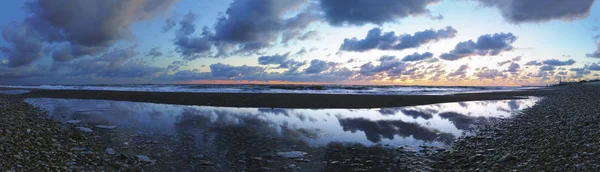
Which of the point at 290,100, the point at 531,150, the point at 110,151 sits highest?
the point at 290,100

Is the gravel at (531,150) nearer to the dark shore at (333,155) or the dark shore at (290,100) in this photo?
the dark shore at (333,155)

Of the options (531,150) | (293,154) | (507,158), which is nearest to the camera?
(507,158)

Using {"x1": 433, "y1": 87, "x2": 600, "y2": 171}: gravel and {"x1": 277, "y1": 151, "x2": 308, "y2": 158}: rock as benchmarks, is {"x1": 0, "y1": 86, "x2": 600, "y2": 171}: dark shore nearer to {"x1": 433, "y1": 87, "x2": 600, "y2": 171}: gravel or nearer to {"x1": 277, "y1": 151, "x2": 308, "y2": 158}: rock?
{"x1": 433, "y1": 87, "x2": 600, "y2": 171}: gravel

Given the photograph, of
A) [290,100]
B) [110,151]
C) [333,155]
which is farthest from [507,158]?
[290,100]

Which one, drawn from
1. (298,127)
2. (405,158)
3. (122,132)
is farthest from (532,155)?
(122,132)

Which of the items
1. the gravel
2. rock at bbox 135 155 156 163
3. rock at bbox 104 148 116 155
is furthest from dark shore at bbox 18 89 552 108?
rock at bbox 135 155 156 163

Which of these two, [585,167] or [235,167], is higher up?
[585,167]

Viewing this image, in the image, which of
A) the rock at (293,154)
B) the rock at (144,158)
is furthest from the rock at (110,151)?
the rock at (293,154)

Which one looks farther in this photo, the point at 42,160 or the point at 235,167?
the point at 235,167

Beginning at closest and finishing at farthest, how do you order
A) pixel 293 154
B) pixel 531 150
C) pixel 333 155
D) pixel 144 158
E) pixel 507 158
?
1. pixel 507 158
2. pixel 531 150
3. pixel 144 158
4. pixel 333 155
5. pixel 293 154

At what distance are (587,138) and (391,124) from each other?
337 inches

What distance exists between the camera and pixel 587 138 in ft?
28.3

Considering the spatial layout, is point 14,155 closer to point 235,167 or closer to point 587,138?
point 235,167

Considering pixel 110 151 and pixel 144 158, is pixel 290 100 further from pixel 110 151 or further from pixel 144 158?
pixel 144 158
